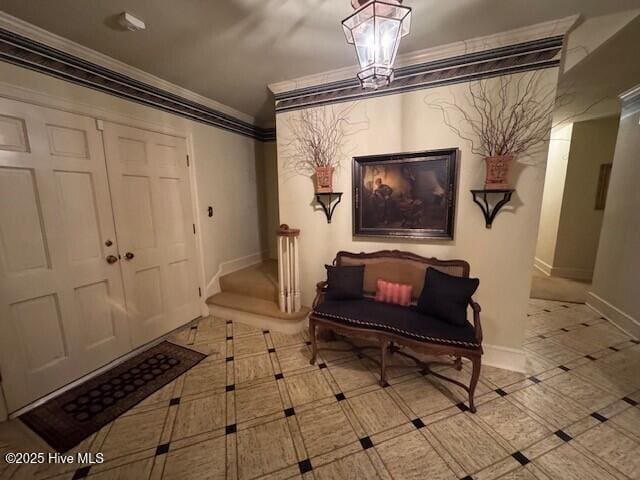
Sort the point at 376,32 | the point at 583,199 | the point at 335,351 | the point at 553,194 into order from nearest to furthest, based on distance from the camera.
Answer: the point at 376,32, the point at 335,351, the point at 583,199, the point at 553,194

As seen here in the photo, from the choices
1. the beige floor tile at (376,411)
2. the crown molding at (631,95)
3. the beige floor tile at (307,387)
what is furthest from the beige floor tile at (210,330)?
the crown molding at (631,95)

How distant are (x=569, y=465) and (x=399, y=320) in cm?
111

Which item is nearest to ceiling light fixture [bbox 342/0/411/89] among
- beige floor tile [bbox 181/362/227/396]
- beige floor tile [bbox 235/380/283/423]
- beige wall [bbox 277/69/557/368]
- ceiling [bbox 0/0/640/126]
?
ceiling [bbox 0/0/640/126]

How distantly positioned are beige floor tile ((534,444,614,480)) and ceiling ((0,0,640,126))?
2.67 m

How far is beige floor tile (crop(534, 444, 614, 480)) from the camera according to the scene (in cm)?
131

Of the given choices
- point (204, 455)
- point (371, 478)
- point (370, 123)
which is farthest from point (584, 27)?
point (204, 455)

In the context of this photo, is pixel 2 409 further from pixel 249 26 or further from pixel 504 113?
pixel 504 113

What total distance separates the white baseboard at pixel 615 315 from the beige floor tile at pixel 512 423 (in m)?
2.04

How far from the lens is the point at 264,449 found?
1481 millimetres

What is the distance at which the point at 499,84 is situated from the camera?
6.35 feet

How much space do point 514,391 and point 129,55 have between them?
13.2 feet

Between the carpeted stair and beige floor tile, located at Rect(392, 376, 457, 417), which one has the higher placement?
the carpeted stair

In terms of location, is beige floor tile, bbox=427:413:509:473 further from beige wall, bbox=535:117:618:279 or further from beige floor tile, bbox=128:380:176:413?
beige wall, bbox=535:117:618:279

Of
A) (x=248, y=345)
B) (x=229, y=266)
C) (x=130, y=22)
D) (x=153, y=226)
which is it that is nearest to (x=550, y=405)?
(x=248, y=345)
